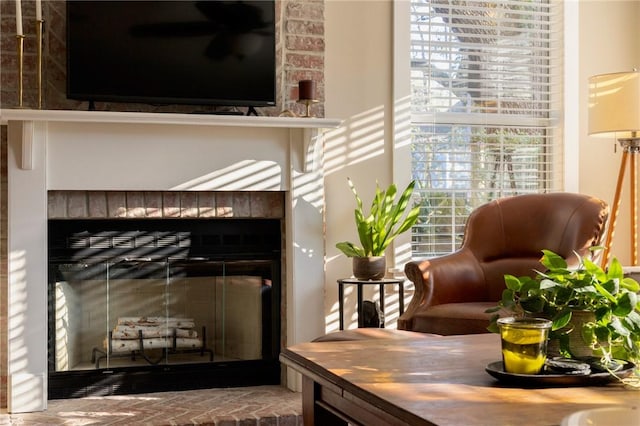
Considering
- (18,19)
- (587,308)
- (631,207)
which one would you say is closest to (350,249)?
(631,207)

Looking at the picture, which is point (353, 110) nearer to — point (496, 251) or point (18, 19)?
point (496, 251)

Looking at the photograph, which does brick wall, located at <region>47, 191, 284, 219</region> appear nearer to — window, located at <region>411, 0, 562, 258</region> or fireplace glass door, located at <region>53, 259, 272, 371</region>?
fireplace glass door, located at <region>53, 259, 272, 371</region>

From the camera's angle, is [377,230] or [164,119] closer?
[164,119]

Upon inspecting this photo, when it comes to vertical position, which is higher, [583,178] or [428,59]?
[428,59]

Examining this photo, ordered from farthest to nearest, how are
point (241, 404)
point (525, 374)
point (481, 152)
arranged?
1. point (481, 152)
2. point (241, 404)
3. point (525, 374)

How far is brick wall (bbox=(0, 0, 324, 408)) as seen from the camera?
13.0 feet

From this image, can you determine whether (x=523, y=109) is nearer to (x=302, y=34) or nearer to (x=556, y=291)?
(x=302, y=34)

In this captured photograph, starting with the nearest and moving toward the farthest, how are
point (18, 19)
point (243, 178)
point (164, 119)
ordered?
point (18, 19), point (164, 119), point (243, 178)

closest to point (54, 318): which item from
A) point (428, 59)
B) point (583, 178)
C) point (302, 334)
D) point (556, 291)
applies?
point (302, 334)

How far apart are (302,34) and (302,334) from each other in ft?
4.90

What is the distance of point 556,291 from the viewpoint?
195 centimetres

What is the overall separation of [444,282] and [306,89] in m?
1.12

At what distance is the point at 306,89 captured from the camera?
162 inches

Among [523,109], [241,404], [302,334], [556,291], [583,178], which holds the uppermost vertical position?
[523,109]
